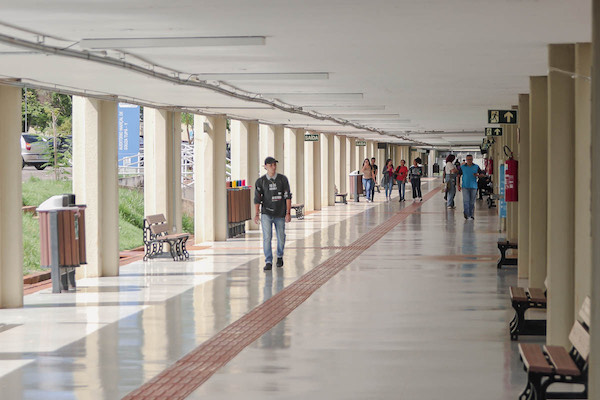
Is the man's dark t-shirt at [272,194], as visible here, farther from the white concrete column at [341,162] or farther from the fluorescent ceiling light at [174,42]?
the white concrete column at [341,162]

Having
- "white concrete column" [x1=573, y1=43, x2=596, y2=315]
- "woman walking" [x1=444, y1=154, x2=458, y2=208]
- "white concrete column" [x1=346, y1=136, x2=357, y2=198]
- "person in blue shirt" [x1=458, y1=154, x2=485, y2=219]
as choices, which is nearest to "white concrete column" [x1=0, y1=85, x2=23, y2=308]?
"white concrete column" [x1=573, y1=43, x2=596, y2=315]

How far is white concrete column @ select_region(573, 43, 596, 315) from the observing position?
778cm

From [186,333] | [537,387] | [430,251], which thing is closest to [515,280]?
[430,251]

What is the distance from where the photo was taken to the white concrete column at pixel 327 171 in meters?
35.9

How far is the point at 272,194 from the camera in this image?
14664 millimetres

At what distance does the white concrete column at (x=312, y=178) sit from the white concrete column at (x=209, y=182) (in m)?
12.2

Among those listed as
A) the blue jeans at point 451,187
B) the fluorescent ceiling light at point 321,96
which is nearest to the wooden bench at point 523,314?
the fluorescent ceiling light at point 321,96

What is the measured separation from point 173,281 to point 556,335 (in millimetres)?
6646

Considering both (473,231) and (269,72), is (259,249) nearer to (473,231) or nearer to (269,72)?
(473,231)

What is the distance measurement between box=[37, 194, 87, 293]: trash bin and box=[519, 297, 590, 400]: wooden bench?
7.53 m

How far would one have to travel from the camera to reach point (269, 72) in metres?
11.7

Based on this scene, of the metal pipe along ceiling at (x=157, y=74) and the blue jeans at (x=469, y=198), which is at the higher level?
the metal pipe along ceiling at (x=157, y=74)

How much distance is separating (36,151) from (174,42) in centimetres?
2850

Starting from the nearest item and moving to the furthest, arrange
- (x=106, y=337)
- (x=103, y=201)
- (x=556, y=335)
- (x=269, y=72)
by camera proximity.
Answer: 1. (x=556, y=335)
2. (x=106, y=337)
3. (x=269, y=72)
4. (x=103, y=201)
